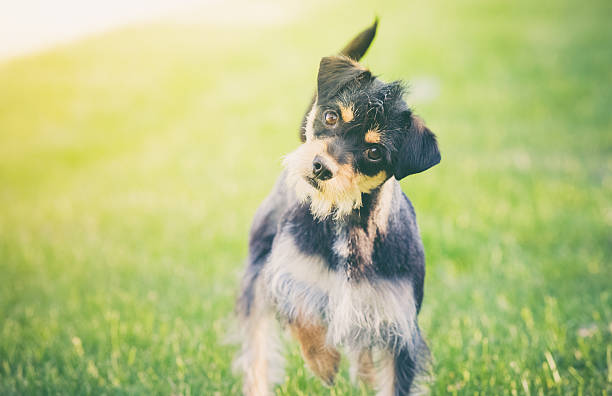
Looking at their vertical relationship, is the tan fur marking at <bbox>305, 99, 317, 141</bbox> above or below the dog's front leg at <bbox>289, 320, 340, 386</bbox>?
above

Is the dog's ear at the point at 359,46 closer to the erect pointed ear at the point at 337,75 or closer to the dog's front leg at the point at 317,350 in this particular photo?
the erect pointed ear at the point at 337,75

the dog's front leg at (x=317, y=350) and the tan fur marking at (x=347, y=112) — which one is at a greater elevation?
the tan fur marking at (x=347, y=112)

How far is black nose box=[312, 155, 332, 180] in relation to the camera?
8.23 feet

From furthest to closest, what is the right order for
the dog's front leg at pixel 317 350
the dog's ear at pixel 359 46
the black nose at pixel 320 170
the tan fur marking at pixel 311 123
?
the dog's front leg at pixel 317 350, the dog's ear at pixel 359 46, the tan fur marking at pixel 311 123, the black nose at pixel 320 170

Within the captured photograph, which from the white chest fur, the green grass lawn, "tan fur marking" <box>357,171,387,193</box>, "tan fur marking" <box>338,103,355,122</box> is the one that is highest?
"tan fur marking" <box>338,103,355,122</box>

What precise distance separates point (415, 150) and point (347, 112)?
0.39 m

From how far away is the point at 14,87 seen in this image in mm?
10742

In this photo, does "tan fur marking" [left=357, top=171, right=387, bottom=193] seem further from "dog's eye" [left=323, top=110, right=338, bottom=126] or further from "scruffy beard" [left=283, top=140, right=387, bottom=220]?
"dog's eye" [left=323, top=110, right=338, bottom=126]

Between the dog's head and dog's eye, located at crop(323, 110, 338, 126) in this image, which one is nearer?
the dog's head

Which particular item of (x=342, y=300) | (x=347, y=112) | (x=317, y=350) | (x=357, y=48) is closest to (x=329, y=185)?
(x=347, y=112)

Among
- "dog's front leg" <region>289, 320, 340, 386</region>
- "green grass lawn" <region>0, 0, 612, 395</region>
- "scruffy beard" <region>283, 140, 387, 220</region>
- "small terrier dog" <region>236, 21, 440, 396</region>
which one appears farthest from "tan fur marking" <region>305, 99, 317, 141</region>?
"green grass lawn" <region>0, 0, 612, 395</region>

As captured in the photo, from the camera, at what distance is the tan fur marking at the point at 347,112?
2629 millimetres

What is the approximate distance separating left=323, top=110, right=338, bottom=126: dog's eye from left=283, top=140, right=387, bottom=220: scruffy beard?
0.41ft

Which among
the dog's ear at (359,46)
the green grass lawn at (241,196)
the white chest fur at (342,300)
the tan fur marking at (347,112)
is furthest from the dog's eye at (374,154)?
the green grass lawn at (241,196)
